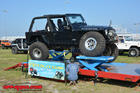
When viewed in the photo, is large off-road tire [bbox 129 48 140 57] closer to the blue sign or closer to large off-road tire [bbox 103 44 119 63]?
large off-road tire [bbox 103 44 119 63]

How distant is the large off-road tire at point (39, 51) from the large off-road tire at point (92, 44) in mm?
1695

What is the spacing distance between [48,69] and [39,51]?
1246 millimetres

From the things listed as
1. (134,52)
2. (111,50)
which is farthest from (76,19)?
(134,52)

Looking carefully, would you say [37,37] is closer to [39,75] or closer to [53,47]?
[53,47]

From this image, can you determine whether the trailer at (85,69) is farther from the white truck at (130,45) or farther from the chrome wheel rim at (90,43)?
the white truck at (130,45)

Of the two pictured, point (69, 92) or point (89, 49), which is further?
point (89, 49)

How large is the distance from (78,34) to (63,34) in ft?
2.06

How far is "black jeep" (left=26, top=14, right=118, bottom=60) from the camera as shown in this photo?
6699 millimetres

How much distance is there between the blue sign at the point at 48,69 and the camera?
6777mm

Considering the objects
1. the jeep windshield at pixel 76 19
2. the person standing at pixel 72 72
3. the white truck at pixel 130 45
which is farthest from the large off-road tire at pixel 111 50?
the white truck at pixel 130 45

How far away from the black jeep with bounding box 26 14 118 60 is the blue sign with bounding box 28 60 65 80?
57 centimetres

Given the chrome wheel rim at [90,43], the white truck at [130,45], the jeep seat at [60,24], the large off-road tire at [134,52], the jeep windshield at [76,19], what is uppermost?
the jeep windshield at [76,19]

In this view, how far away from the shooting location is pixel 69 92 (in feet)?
19.2

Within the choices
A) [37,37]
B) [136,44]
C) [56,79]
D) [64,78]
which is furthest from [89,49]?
[136,44]
